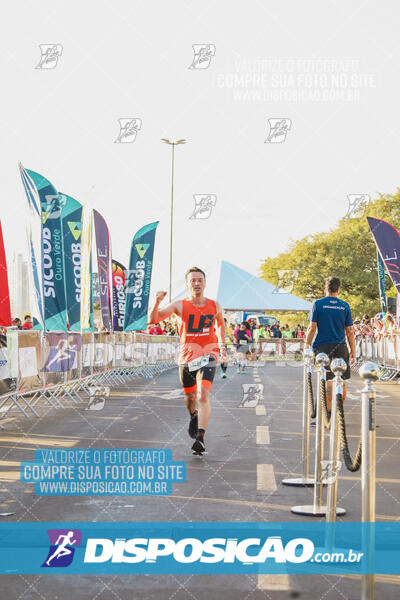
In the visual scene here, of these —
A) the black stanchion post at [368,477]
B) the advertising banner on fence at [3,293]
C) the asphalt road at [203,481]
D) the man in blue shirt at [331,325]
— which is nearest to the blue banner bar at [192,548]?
the asphalt road at [203,481]

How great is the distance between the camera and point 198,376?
8727 mm

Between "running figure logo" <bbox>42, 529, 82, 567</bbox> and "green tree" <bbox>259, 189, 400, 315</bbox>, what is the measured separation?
2125 inches

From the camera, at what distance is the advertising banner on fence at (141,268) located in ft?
79.7

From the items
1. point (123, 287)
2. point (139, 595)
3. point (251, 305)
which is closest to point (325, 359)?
point (139, 595)

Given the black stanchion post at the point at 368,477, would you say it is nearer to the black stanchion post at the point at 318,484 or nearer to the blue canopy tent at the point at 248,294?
the black stanchion post at the point at 318,484

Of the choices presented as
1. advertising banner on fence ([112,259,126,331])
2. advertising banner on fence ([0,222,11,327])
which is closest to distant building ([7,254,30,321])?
advertising banner on fence ([112,259,126,331])

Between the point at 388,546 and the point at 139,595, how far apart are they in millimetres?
1731

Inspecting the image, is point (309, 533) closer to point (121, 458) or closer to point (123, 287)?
point (121, 458)

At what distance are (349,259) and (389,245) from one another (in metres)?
43.9

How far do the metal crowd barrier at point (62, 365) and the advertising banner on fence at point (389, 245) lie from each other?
7324 mm

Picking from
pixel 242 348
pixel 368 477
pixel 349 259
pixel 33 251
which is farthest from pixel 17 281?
pixel 368 477

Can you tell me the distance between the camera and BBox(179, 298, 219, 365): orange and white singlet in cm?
873

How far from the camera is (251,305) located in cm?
4600

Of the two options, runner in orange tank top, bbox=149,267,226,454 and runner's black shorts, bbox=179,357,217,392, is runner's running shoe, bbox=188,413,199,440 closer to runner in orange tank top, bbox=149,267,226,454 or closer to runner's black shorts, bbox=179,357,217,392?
runner in orange tank top, bbox=149,267,226,454
